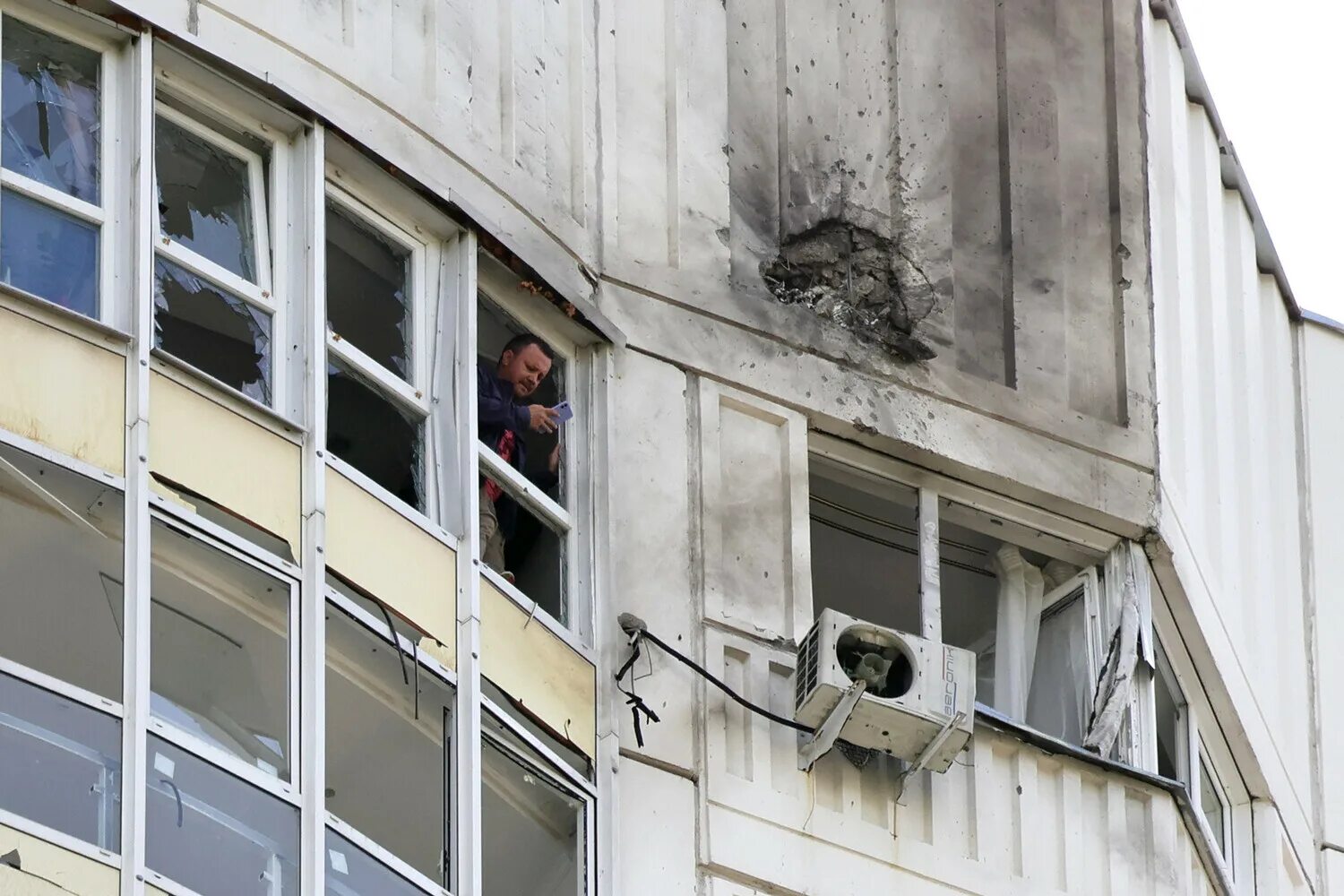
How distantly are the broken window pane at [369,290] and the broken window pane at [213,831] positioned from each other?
107 inches

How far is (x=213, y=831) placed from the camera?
12.7m

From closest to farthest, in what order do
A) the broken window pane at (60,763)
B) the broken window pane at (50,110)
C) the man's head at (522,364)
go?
the broken window pane at (60,763)
the broken window pane at (50,110)
the man's head at (522,364)

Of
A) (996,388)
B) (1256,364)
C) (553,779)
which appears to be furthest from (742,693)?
(1256,364)

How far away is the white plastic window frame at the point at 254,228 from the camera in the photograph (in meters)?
14.2

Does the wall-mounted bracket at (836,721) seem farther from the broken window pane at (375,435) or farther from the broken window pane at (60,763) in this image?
the broken window pane at (60,763)

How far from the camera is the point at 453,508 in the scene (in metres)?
15.0

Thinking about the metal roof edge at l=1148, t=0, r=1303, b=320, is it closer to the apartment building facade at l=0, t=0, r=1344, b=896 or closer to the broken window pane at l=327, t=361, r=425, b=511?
the apartment building facade at l=0, t=0, r=1344, b=896

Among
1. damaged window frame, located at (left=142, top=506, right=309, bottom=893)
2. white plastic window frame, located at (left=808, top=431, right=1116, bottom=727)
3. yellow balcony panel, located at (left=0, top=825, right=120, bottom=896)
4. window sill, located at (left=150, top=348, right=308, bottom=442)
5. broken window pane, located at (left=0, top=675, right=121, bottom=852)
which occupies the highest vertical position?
white plastic window frame, located at (left=808, top=431, right=1116, bottom=727)

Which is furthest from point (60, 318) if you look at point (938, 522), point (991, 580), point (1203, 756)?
point (1203, 756)

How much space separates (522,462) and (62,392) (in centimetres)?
316

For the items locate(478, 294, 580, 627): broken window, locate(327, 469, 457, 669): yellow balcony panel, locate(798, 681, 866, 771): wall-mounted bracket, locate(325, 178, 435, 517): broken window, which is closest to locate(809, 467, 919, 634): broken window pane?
locate(798, 681, 866, 771): wall-mounted bracket

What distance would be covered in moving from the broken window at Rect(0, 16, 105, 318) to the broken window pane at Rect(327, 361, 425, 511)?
4.54ft

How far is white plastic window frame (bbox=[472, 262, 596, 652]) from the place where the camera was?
1571 cm

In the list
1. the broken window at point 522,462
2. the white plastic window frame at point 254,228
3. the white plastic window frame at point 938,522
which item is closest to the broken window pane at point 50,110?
the white plastic window frame at point 254,228
